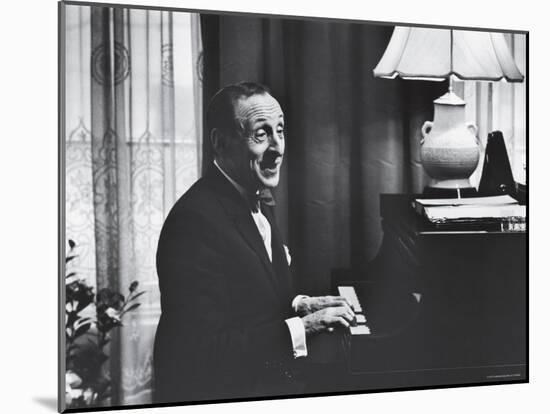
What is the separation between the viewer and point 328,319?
394 cm

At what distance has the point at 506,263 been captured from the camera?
4.22 m

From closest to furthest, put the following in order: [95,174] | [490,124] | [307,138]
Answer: [95,174], [307,138], [490,124]

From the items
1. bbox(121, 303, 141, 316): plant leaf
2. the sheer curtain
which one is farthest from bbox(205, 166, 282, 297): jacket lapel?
bbox(121, 303, 141, 316): plant leaf

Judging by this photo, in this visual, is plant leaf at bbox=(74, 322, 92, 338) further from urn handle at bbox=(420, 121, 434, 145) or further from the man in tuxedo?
urn handle at bbox=(420, 121, 434, 145)

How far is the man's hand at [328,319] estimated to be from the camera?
154 inches

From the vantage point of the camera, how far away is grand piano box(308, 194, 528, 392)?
400 cm

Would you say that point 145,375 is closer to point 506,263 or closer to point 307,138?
point 307,138

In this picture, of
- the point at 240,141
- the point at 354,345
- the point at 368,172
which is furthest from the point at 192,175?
the point at 354,345

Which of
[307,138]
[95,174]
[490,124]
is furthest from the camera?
[490,124]

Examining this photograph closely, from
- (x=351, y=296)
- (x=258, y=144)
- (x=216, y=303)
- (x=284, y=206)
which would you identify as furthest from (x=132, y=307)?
(x=351, y=296)

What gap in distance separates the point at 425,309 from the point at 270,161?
108 centimetres

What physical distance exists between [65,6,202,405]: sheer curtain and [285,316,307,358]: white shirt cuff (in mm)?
648

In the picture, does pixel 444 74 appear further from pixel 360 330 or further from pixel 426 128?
pixel 360 330

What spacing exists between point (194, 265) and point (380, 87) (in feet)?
4.13
